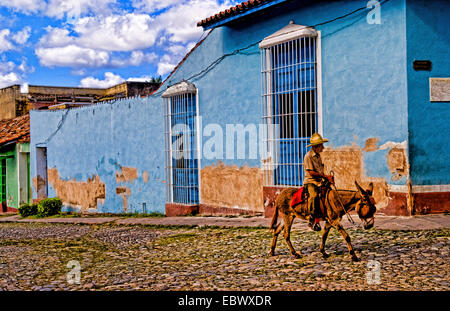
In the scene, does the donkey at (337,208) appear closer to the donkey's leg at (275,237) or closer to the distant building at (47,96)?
the donkey's leg at (275,237)

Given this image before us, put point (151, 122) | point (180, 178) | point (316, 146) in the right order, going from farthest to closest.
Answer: point (151, 122), point (180, 178), point (316, 146)

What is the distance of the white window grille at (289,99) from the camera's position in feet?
30.7

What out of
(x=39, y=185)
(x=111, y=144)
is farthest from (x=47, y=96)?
(x=111, y=144)

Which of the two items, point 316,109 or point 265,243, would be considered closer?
point 265,243

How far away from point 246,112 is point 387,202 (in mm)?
3769

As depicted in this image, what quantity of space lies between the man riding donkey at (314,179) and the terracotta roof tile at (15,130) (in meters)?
16.0

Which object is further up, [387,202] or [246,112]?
[246,112]

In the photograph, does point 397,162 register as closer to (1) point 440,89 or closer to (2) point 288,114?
(1) point 440,89

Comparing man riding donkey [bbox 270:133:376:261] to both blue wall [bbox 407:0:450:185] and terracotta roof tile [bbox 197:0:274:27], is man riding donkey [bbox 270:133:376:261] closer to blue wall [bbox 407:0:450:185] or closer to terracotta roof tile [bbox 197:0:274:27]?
blue wall [bbox 407:0:450:185]

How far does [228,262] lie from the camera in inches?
246

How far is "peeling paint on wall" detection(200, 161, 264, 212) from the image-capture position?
10492mm
